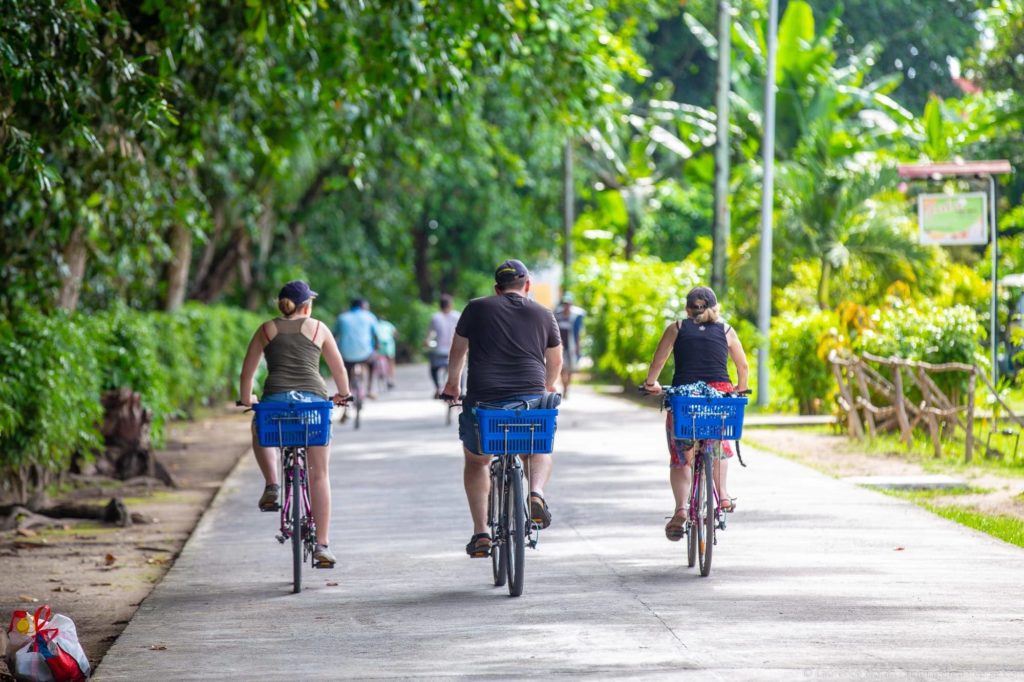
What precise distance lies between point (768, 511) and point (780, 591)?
3.84 meters

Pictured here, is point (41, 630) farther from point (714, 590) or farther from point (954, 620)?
point (954, 620)

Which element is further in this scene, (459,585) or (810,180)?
(810,180)

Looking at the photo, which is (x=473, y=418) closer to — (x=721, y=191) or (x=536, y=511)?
(x=536, y=511)

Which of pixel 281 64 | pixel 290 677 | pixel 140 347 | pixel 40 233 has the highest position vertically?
pixel 281 64

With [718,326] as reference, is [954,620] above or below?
below

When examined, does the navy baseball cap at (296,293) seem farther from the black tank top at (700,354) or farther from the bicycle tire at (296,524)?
the black tank top at (700,354)

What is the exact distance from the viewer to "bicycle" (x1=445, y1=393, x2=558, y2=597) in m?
8.96

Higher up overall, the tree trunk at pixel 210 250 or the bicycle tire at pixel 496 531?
the tree trunk at pixel 210 250

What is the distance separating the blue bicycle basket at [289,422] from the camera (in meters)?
9.55

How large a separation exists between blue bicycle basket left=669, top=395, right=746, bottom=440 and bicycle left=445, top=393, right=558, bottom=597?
3.04 ft

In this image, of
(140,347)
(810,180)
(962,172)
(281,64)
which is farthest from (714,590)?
(810,180)

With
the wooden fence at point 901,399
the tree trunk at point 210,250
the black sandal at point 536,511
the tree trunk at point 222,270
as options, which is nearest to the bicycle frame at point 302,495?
the black sandal at point 536,511

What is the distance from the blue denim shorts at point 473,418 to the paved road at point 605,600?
A: 79cm

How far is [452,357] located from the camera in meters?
9.52
